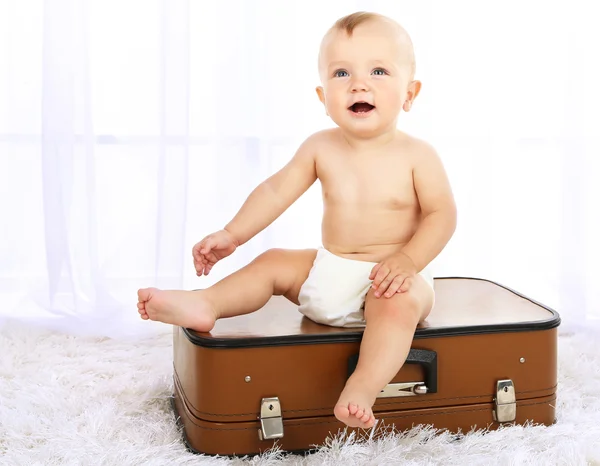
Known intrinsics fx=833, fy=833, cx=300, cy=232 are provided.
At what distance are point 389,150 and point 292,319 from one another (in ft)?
1.02

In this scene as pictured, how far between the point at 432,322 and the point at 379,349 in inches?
6.6

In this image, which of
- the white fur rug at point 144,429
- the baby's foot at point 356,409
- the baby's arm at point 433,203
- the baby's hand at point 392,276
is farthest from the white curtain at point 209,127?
the baby's foot at point 356,409

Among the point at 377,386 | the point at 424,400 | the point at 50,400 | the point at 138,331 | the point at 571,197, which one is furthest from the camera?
the point at 571,197

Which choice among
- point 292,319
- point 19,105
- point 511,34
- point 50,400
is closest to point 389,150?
point 292,319

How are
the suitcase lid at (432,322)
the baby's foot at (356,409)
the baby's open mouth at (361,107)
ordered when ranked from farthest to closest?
1. the baby's open mouth at (361,107)
2. the suitcase lid at (432,322)
3. the baby's foot at (356,409)

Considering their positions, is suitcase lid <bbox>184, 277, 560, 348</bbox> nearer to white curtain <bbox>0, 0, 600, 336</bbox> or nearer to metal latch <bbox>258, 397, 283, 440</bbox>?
metal latch <bbox>258, 397, 283, 440</bbox>

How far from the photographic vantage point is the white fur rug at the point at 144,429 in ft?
3.79

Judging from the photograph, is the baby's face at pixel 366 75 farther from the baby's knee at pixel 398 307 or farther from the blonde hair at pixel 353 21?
the baby's knee at pixel 398 307

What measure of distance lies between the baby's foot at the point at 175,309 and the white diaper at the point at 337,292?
6.3 inches

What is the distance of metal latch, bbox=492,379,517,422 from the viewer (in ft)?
4.13

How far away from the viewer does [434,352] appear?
48.3 inches

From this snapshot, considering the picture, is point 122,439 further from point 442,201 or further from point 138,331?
point 138,331

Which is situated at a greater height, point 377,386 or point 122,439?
point 377,386

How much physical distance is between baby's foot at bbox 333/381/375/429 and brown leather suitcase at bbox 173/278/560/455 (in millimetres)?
97
